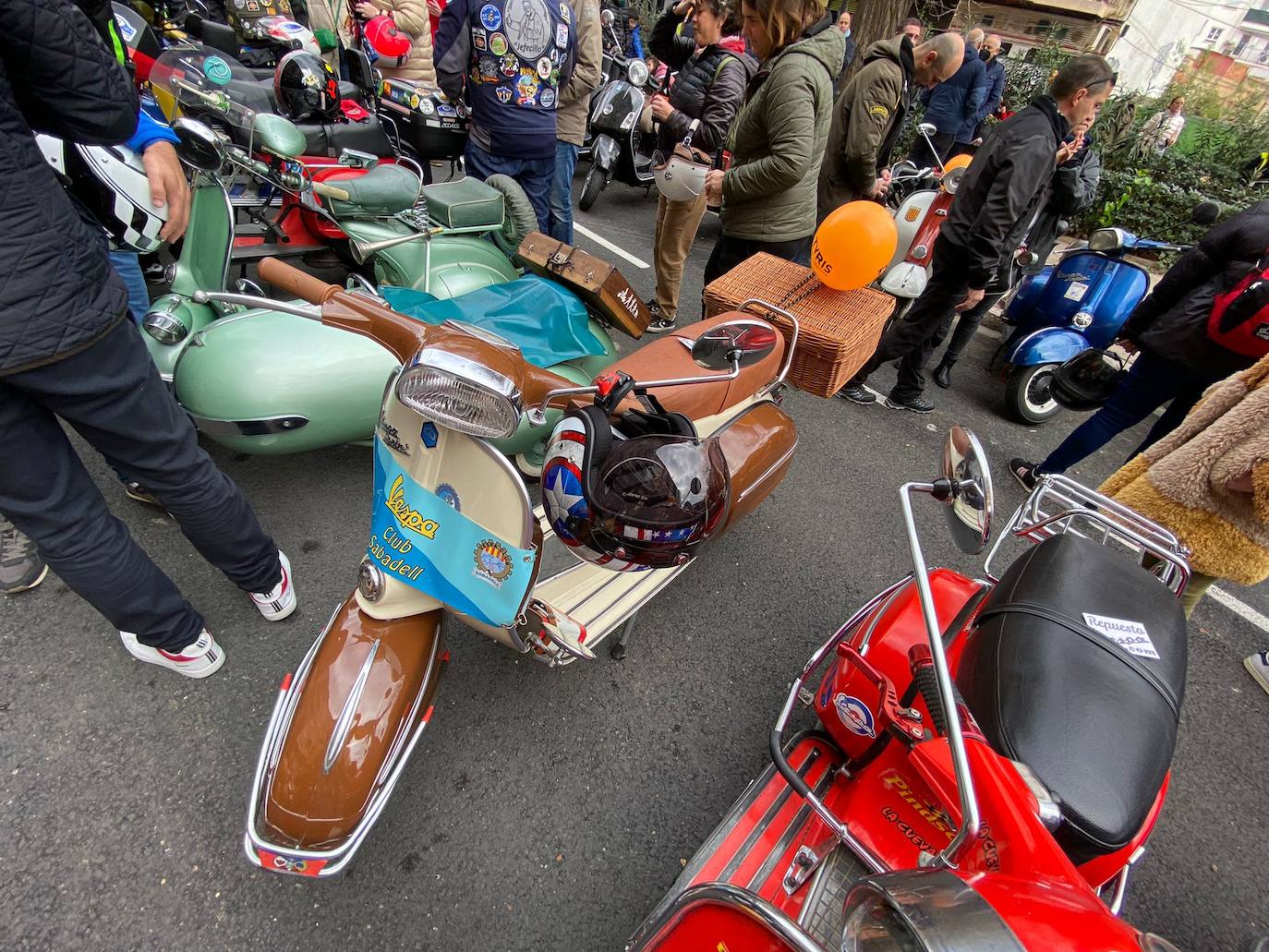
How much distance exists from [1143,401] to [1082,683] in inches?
88.2

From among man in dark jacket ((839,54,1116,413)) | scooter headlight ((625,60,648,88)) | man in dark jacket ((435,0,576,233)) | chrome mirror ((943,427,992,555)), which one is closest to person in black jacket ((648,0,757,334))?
scooter headlight ((625,60,648,88))

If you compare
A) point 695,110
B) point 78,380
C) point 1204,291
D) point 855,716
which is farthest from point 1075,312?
point 78,380

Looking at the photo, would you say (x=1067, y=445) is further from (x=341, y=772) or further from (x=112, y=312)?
(x=112, y=312)

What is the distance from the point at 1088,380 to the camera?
125 inches

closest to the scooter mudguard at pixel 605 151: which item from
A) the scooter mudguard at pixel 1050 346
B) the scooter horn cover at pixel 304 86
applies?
the scooter horn cover at pixel 304 86

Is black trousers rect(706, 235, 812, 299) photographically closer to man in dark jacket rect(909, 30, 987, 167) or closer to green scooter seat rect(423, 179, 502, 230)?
green scooter seat rect(423, 179, 502, 230)

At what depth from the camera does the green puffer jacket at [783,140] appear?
94.5 inches

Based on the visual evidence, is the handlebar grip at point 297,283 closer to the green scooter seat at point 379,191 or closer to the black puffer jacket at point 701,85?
the green scooter seat at point 379,191

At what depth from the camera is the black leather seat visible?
1.00 meters

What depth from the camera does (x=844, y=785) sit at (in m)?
1.45

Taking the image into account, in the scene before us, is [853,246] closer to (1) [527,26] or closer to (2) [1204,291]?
(2) [1204,291]

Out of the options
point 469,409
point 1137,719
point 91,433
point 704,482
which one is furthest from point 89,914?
point 1137,719

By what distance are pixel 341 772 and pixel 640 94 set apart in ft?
19.4

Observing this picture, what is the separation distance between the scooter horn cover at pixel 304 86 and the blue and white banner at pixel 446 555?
9.42ft
